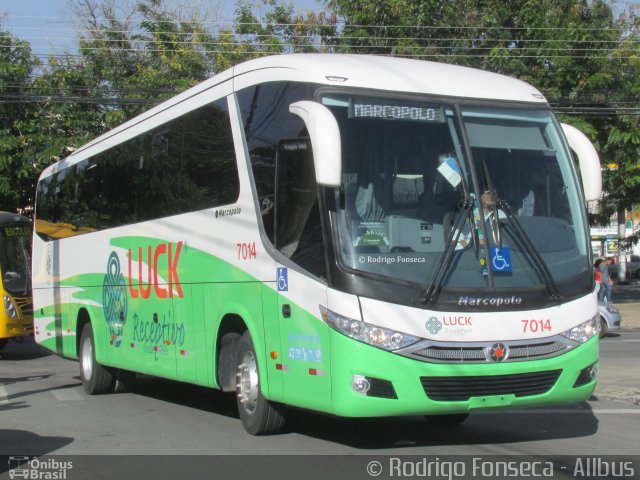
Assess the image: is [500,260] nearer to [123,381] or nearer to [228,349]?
[228,349]

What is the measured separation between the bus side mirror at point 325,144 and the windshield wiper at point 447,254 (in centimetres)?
109

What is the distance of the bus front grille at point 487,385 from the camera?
24.2ft

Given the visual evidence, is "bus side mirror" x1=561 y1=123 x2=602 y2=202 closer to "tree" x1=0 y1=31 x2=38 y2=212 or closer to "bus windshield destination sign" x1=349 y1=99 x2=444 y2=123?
"bus windshield destination sign" x1=349 y1=99 x2=444 y2=123

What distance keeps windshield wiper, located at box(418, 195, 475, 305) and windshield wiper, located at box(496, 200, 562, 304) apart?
322 mm

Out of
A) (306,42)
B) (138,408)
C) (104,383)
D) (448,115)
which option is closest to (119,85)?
(306,42)

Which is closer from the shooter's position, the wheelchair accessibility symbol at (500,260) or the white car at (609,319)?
the wheelchair accessibility symbol at (500,260)

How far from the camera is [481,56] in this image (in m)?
25.2

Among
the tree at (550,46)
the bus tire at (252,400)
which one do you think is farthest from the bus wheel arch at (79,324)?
the tree at (550,46)

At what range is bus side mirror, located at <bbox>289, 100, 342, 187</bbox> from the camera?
7.15 metres

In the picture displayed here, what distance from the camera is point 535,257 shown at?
25.5ft

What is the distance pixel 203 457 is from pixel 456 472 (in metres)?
2.31

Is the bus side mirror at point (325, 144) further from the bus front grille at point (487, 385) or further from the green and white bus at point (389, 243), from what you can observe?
the bus front grille at point (487, 385)

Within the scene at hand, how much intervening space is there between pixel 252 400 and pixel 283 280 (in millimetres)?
1516

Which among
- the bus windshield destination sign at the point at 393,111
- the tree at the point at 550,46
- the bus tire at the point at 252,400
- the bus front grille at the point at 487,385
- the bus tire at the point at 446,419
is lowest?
the bus tire at the point at 446,419
